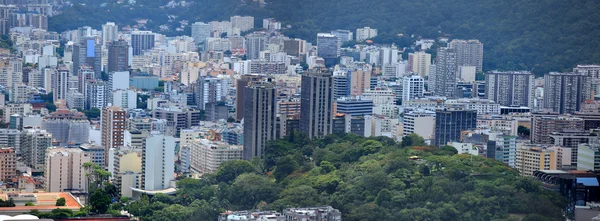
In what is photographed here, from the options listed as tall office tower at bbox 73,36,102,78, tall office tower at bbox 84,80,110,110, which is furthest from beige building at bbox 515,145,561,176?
tall office tower at bbox 73,36,102,78

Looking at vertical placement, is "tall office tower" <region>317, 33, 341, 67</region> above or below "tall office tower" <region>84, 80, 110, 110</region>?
above

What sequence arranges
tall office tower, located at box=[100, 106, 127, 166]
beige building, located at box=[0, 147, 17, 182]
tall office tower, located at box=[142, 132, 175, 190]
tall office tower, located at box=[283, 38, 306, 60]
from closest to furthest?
tall office tower, located at box=[142, 132, 175, 190] → beige building, located at box=[0, 147, 17, 182] → tall office tower, located at box=[100, 106, 127, 166] → tall office tower, located at box=[283, 38, 306, 60]

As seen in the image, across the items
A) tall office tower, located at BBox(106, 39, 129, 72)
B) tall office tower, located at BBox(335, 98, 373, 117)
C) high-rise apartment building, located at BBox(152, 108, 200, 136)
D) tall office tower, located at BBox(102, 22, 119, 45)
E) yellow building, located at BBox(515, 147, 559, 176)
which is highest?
tall office tower, located at BBox(102, 22, 119, 45)

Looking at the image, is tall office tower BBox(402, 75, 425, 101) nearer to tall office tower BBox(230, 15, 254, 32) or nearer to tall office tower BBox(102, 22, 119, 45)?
tall office tower BBox(230, 15, 254, 32)

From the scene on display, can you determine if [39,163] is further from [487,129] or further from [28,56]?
[28,56]

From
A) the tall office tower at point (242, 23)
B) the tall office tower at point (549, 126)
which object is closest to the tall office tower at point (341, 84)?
the tall office tower at point (549, 126)

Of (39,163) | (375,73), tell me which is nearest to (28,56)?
(375,73)

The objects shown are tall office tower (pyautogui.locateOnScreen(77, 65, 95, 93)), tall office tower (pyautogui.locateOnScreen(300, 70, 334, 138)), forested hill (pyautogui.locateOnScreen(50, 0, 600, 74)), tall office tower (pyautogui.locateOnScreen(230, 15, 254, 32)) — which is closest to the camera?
tall office tower (pyautogui.locateOnScreen(300, 70, 334, 138))
